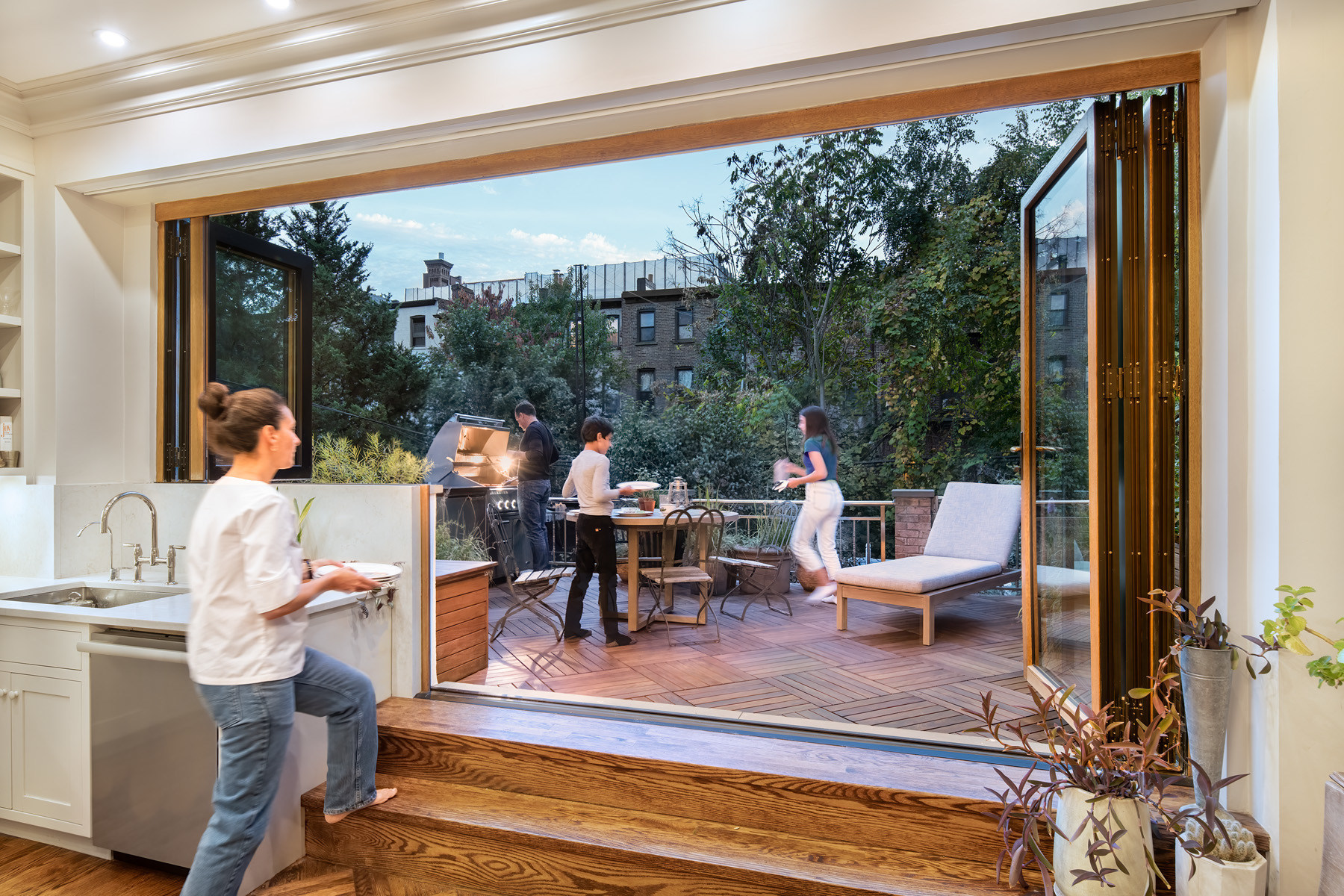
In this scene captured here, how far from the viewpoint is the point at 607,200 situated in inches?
338

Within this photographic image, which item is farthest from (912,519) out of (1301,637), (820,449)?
(1301,637)

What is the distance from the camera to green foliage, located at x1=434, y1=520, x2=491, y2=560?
486cm

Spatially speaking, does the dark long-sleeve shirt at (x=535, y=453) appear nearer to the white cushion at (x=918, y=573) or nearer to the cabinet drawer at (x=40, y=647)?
the white cushion at (x=918, y=573)

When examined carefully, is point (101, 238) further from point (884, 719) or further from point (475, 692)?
point (884, 719)

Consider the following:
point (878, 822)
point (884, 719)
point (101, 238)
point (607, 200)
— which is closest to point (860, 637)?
point (884, 719)

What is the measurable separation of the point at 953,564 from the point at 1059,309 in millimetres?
2074

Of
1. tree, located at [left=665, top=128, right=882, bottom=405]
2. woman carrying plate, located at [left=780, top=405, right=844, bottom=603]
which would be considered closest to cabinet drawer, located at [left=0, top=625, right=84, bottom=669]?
woman carrying plate, located at [left=780, top=405, right=844, bottom=603]

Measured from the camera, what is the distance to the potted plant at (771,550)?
19.0ft

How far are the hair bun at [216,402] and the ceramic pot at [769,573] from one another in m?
4.26

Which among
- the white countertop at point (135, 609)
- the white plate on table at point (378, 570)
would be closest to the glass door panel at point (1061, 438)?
the white plate on table at point (378, 570)

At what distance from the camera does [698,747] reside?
241 centimetres

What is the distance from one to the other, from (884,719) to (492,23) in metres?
2.99

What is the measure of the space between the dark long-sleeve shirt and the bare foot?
3486mm

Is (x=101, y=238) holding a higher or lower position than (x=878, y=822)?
higher
